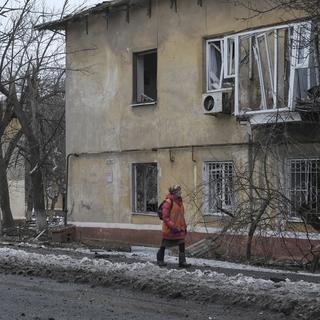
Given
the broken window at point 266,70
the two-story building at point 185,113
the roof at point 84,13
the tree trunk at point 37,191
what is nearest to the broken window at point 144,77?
the two-story building at point 185,113

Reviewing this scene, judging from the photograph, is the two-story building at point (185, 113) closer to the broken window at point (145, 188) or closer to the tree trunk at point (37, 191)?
the broken window at point (145, 188)

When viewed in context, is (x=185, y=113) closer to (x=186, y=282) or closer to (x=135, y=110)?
(x=135, y=110)

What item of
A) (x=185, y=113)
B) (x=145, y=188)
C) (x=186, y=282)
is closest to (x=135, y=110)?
(x=185, y=113)

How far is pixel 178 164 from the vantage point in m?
17.5

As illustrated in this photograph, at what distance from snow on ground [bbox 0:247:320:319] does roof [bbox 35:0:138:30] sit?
805cm

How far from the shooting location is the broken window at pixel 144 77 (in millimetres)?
18766

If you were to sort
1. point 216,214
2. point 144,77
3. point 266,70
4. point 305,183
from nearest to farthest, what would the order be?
point 305,183 < point 266,70 < point 216,214 < point 144,77

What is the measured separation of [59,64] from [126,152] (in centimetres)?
772

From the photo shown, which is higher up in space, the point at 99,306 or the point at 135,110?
the point at 135,110

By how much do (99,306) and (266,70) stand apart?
26.3ft

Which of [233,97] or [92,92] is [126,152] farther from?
[233,97]

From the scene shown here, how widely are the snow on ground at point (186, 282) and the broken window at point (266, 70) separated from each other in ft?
12.4

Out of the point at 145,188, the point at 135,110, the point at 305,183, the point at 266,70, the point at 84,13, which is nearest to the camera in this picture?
the point at 305,183

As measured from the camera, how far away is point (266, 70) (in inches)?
595
